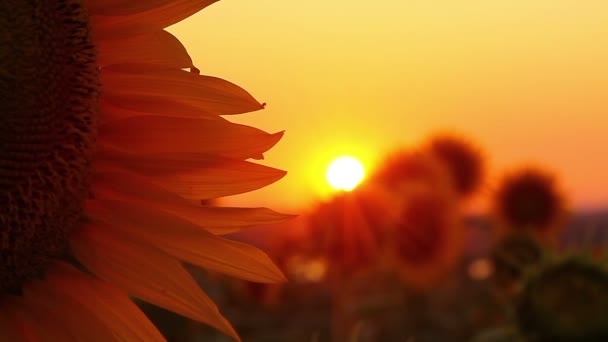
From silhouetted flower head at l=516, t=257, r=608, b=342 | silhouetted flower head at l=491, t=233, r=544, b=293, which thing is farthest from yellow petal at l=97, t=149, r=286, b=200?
silhouetted flower head at l=491, t=233, r=544, b=293

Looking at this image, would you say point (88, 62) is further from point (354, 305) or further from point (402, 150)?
point (402, 150)

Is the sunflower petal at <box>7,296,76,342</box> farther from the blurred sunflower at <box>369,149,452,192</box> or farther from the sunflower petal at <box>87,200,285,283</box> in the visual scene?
the blurred sunflower at <box>369,149,452,192</box>

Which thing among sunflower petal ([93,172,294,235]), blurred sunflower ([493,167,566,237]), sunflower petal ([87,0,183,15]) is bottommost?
sunflower petal ([93,172,294,235])

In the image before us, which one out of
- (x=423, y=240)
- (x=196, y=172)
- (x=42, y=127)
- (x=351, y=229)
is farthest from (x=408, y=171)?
(x=42, y=127)

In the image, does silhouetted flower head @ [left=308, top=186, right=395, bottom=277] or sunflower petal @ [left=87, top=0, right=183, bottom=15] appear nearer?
sunflower petal @ [left=87, top=0, right=183, bottom=15]

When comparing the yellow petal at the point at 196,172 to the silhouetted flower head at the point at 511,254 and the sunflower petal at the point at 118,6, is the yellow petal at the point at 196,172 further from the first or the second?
the silhouetted flower head at the point at 511,254

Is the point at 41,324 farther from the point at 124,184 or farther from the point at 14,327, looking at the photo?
the point at 124,184
